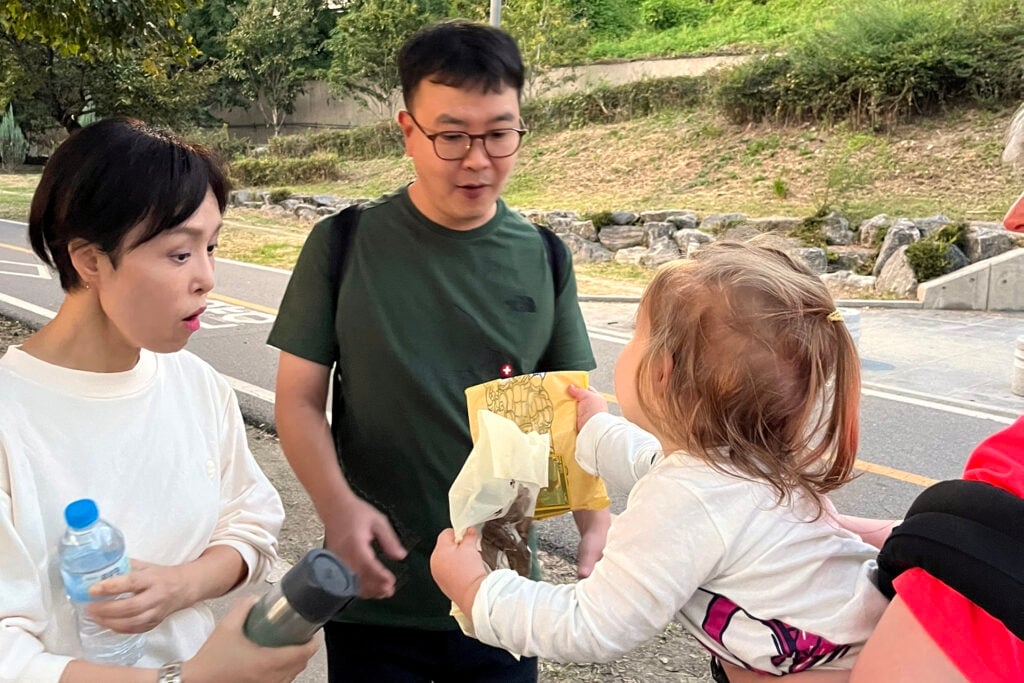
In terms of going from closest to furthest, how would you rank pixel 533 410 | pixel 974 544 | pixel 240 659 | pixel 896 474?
pixel 974 544 → pixel 240 659 → pixel 533 410 → pixel 896 474

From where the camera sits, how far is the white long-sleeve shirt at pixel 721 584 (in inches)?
47.3

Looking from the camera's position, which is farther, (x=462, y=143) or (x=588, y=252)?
(x=588, y=252)

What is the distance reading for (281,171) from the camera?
2720 centimetres

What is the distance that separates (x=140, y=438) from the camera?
1488 mm

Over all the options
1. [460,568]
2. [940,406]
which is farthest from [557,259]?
[940,406]

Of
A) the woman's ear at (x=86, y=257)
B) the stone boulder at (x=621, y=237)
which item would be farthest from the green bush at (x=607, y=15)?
the woman's ear at (x=86, y=257)

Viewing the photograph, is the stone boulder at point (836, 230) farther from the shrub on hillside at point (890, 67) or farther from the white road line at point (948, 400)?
the white road line at point (948, 400)

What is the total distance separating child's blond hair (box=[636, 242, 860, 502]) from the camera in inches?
49.2

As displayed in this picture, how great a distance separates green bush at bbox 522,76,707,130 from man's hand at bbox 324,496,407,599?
23.5m

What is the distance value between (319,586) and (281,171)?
27.6m

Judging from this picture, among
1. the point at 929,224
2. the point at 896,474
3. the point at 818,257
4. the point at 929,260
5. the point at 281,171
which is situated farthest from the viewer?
the point at 281,171

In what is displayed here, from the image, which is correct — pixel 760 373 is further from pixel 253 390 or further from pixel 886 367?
pixel 886 367

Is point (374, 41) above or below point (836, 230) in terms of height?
above

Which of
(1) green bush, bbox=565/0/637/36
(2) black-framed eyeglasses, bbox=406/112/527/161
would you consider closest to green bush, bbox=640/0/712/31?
(1) green bush, bbox=565/0/637/36
